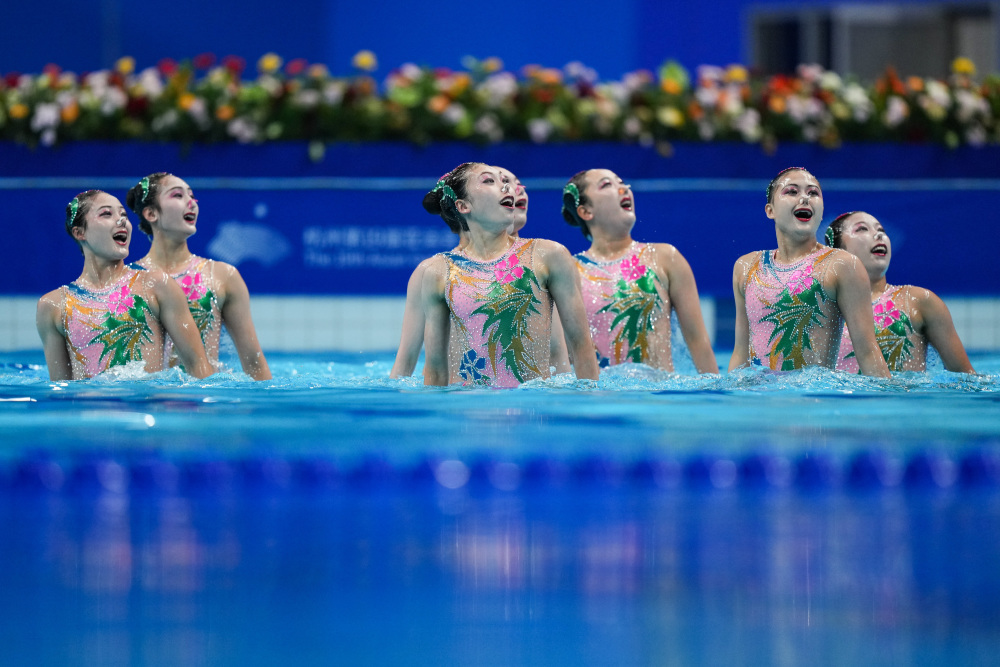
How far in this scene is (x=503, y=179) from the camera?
13.1ft

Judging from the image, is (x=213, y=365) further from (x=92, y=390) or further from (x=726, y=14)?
(x=726, y=14)

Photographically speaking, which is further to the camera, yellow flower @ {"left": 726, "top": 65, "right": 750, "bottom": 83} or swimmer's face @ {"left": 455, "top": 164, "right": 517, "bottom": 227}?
yellow flower @ {"left": 726, "top": 65, "right": 750, "bottom": 83}

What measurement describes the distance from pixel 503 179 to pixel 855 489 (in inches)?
73.2

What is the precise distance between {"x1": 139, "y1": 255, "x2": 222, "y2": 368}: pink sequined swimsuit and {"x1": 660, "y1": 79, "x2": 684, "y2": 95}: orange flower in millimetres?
3797

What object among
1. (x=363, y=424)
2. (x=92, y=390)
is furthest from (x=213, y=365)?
(x=363, y=424)

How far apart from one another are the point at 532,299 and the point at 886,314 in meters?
1.59

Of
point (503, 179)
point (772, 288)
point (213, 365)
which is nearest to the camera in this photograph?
point (503, 179)

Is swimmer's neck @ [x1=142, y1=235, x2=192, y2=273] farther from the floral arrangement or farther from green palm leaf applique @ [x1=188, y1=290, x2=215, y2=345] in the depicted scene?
the floral arrangement

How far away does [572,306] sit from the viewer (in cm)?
397

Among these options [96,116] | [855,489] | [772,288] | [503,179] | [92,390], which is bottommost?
[855,489]

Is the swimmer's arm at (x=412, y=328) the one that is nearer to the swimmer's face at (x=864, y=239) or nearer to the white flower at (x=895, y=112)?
the swimmer's face at (x=864, y=239)

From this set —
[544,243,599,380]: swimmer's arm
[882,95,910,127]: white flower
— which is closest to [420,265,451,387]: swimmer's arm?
[544,243,599,380]: swimmer's arm

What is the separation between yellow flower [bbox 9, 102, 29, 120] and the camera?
7.35 metres

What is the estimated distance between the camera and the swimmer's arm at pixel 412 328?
412 centimetres
